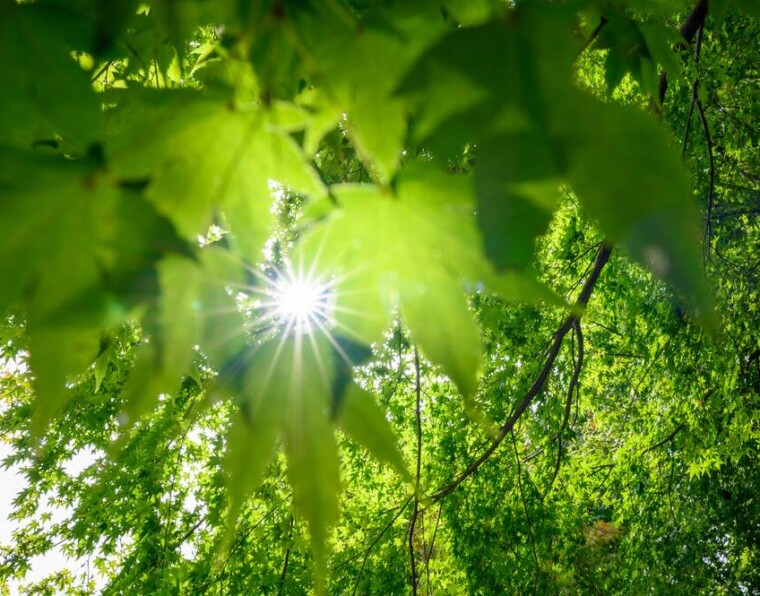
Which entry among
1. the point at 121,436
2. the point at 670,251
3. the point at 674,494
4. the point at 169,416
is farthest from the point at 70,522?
the point at 670,251

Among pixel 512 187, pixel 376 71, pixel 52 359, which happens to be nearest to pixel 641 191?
pixel 512 187

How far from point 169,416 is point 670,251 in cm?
410

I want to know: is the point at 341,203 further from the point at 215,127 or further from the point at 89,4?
the point at 89,4

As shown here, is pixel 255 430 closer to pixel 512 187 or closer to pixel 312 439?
pixel 312 439

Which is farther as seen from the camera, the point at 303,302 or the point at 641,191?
the point at 303,302

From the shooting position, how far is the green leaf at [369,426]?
0.34 m

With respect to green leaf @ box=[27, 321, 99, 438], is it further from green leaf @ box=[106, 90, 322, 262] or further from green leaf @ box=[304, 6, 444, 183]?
green leaf @ box=[304, 6, 444, 183]

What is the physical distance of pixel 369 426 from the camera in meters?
0.35

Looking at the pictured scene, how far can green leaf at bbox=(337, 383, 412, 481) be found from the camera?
0.34m

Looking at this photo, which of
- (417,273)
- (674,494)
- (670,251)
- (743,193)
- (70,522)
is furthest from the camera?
(70,522)

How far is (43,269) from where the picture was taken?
11.9 inches

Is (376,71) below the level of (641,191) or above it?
above

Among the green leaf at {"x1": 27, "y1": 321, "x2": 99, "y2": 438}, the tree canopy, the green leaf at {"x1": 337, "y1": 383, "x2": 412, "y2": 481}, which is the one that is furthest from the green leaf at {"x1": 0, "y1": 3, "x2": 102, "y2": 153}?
the green leaf at {"x1": 337, "y1": 383, "x2": 412, "y2": 481}

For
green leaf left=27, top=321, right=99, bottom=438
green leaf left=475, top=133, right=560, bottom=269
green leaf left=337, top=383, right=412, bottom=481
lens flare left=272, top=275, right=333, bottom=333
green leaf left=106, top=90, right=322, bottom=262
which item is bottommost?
green leaf left=27, top=321, right=99, bottom=438
